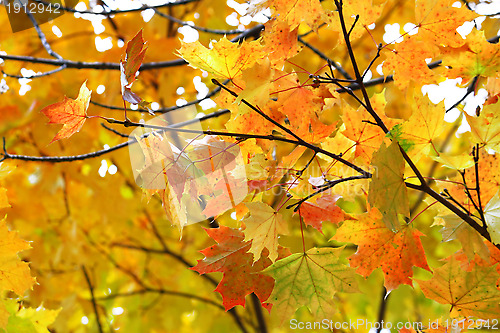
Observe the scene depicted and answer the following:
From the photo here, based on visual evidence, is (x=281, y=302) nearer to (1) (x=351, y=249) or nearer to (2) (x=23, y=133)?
(1) (x=351, y=249)

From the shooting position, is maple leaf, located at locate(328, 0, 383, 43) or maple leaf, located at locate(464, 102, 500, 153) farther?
maple leaf, located at locate(328, 0, 383, 43)

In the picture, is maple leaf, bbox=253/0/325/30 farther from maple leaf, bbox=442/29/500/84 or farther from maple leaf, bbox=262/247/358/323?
maple leaf, bbox=262/247/358/323

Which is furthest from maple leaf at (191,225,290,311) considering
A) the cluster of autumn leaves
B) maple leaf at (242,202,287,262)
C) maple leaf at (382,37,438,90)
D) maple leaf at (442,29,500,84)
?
maple leaf at (442,29,500,84)

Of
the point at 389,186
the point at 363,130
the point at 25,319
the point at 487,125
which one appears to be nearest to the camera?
the point at 389,186

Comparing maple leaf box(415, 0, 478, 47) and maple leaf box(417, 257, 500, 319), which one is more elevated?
maple leaf box(415, 0, 478, 47)

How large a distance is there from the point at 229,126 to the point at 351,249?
4.48 ft

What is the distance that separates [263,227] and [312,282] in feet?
0.57

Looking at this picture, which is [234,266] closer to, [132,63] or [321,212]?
[321,212]

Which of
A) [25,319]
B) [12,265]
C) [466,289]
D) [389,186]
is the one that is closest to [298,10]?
[389,186]

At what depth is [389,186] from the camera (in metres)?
0.64

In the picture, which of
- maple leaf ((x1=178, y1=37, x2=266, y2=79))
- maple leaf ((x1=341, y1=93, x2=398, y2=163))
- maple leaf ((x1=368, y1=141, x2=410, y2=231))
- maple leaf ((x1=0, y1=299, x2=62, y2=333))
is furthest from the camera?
maple leaf ((x1=0, y1=299, x2=62, y2=333))

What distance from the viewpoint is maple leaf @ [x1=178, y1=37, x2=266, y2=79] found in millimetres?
742

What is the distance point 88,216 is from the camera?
2111mm

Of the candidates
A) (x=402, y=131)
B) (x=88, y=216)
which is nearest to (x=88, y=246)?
(x=88, y=216)
